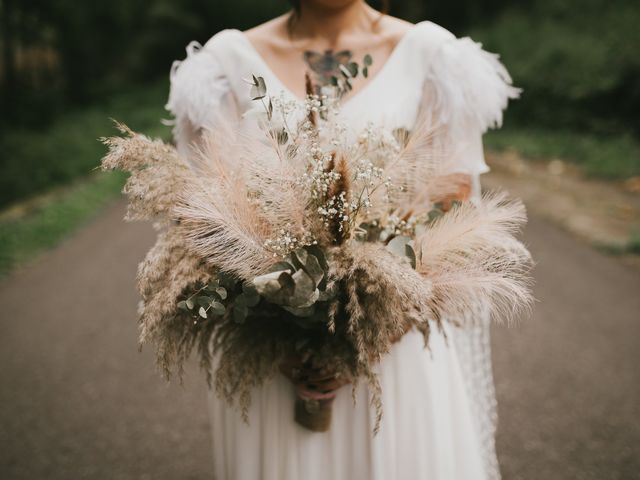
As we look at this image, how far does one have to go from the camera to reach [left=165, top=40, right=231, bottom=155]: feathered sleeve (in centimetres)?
170

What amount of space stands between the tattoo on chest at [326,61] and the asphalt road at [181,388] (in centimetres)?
207

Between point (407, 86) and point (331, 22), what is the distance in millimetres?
335

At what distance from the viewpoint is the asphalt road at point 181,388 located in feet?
9.62

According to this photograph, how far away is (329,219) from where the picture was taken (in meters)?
1.19

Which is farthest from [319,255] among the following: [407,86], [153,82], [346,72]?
[153,82]

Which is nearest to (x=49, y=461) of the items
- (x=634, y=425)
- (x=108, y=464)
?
(x=108, y=464)

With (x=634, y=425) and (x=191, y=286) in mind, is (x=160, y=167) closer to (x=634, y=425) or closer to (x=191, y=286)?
(x=191, y=286)

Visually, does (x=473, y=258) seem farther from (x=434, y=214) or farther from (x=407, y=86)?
(x=407, y=86)

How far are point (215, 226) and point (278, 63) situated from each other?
807mm

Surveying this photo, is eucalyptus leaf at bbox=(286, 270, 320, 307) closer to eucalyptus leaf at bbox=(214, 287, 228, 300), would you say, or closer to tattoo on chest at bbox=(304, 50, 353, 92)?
eucalyptus leaf at bbox=(214, 287, 228, 300)

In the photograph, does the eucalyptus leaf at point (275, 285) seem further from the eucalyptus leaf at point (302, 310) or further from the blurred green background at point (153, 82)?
the blurred green background at point (153, 82)

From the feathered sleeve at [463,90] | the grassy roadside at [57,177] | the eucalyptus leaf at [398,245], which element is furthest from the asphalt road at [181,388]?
the eucalyptus leaf at [398,245]

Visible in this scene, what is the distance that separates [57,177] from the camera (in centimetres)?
873

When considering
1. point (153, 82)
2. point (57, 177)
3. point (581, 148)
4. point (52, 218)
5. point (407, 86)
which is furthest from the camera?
point (153, 82)
